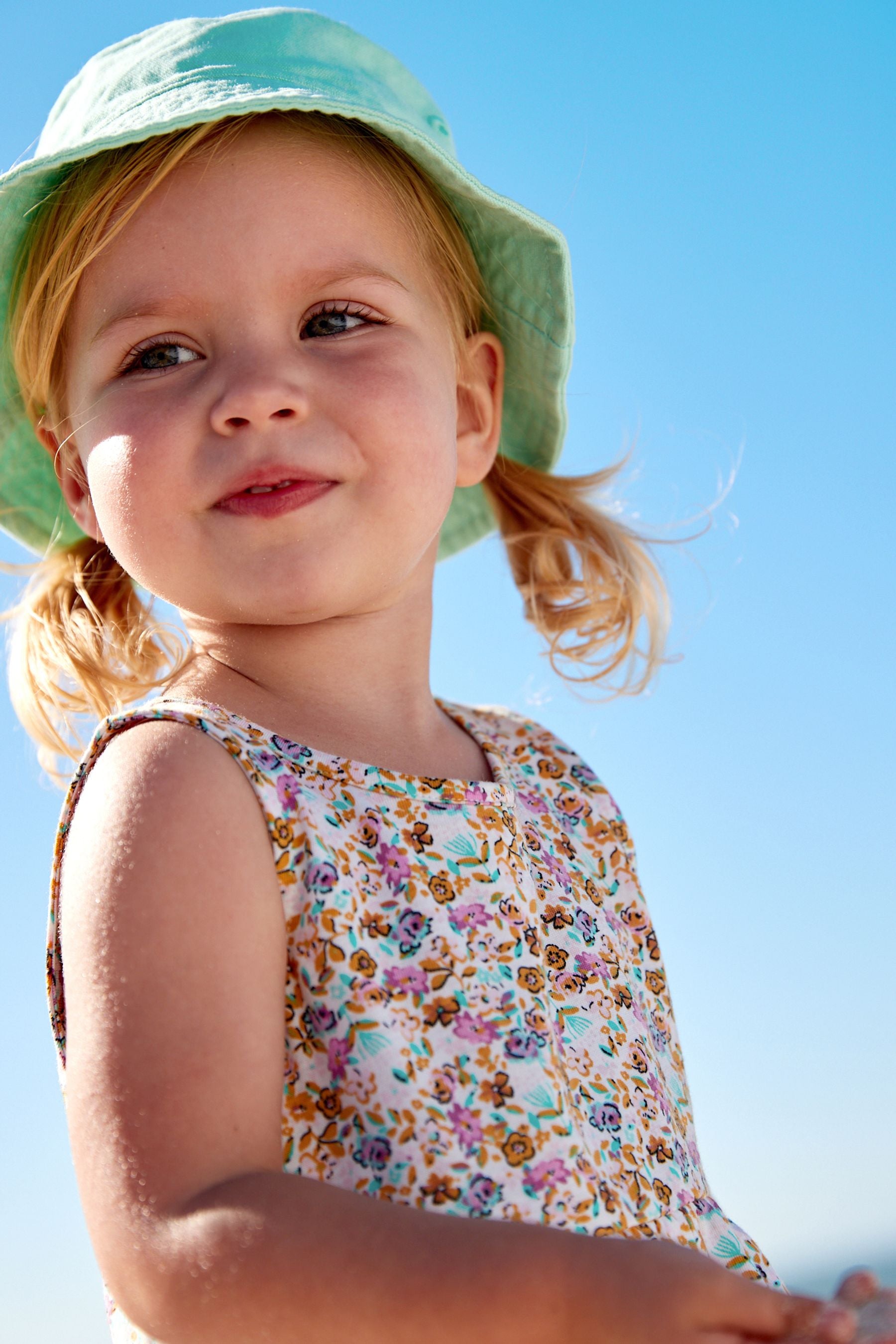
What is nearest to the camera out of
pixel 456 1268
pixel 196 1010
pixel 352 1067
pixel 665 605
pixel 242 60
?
pixel 456 1268

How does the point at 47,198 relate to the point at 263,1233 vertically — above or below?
above

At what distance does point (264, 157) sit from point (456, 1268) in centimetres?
132

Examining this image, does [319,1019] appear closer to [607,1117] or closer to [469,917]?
[469,917]

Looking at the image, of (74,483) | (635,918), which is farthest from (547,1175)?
(74,483)

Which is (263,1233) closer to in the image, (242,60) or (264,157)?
(264,157)

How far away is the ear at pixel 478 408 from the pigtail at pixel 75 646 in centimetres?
56

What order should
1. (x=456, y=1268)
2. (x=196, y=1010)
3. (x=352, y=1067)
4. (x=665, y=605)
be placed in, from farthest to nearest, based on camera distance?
(x=665, y=605)
(x=352, y=1067)
(x=196, y=1010)
(x=456, y=1268)

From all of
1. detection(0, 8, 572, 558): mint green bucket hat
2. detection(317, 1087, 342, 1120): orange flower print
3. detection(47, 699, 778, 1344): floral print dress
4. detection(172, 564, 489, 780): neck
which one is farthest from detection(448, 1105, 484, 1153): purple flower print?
detection(0, 8, 572, 558): mint green bucket hat

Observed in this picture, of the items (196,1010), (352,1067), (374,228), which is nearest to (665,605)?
(374,228)

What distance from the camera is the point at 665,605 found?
2.57m

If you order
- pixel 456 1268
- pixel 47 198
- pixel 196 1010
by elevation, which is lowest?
pixel 456 1268

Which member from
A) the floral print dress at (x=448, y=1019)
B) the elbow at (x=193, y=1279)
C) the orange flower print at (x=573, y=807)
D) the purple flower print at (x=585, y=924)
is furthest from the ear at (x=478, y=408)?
the elbow at (x=193, y=1279)

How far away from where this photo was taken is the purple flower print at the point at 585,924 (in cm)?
175

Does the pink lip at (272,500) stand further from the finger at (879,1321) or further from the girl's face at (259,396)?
the finger at (879,1321)
